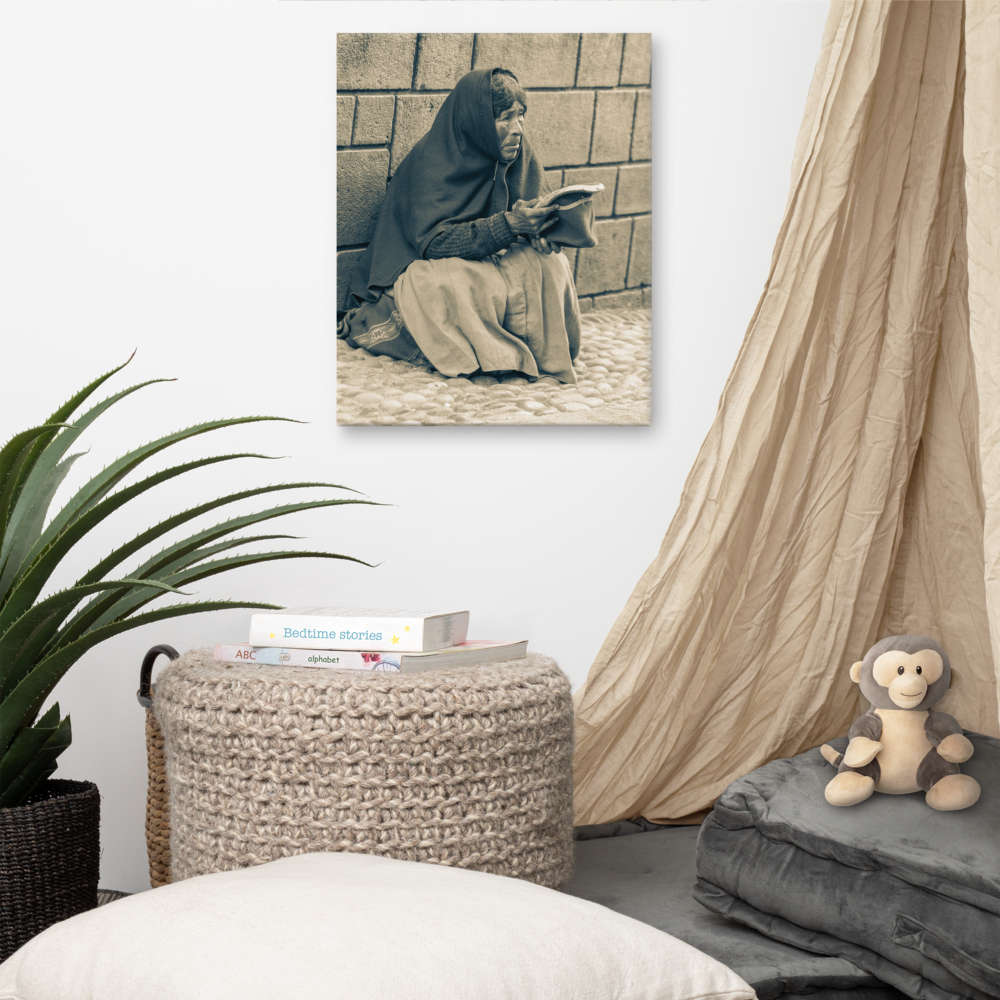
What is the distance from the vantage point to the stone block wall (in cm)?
167

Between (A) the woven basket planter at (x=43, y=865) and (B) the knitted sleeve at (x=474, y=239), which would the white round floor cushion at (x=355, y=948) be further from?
(B) the knitted sleeve at (x=474, y=239)

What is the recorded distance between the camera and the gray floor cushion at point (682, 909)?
37.3 inches

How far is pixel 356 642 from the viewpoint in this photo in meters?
1.14

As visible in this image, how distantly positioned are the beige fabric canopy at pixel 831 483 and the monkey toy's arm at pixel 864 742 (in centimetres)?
19

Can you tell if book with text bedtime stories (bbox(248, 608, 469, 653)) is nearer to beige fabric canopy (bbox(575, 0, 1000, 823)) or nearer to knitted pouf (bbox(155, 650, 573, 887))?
knitted pouf (bbox(155, 650, 573, 887))

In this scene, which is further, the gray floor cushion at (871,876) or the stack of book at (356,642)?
the stack of book at (356,642)

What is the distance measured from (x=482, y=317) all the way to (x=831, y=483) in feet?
2.35

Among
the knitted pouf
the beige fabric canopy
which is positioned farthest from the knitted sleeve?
the knitted pouf

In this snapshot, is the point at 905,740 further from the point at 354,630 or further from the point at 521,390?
the point at 521,390

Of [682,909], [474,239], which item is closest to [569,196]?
[474,239]

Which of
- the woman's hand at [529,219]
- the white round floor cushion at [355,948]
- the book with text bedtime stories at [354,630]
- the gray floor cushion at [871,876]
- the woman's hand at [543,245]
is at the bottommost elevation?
the gray floor cushion at [871,876]

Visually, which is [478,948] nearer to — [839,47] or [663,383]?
[839,47]

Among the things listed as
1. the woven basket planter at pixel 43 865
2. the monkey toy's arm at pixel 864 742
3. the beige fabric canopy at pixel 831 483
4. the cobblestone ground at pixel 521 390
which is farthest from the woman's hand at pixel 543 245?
the woven basket planter at pixel 43 865

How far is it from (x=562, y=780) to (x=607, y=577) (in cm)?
61
